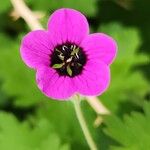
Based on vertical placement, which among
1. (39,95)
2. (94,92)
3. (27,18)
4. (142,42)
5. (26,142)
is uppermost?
(94,92)

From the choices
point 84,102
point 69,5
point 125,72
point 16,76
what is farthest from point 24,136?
point 69,5

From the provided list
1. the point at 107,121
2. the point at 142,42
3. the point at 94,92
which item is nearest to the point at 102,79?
the point at 94,92

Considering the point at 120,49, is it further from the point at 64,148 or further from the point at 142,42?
the point at 64,148

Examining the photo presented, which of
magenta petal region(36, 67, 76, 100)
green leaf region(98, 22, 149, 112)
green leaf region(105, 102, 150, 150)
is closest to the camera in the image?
magenta petal region(36, 67, 76, 100)

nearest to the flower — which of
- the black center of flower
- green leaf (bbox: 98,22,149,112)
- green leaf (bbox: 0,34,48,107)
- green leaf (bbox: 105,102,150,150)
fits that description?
the black center of flower

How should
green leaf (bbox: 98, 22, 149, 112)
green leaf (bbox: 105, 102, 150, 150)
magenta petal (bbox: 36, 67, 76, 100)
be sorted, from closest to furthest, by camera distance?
magenta petal (bbox: 36, 67, 76, 100)
green leaf (bbox: 105, 102, 150, 150)
green leaf (bbox: 98, 22, 149, 112)

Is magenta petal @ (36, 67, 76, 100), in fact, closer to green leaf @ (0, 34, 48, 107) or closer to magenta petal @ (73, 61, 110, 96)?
magenta petal @ (73, 61, 110, 96)
